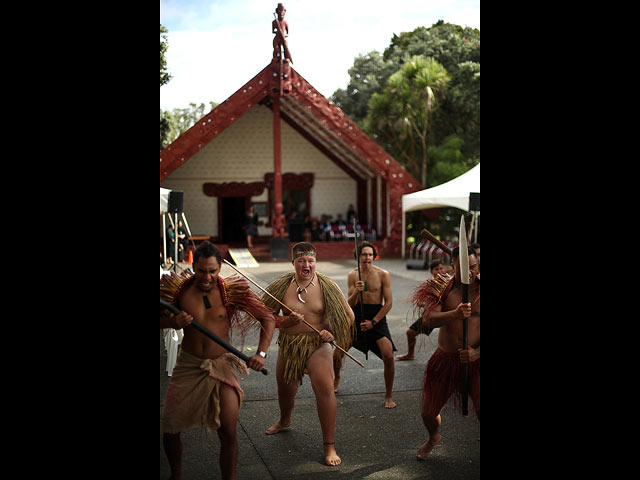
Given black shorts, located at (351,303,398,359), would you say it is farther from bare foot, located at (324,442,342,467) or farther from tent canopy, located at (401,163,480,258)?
tent canopy, located at (401,163,480,258)

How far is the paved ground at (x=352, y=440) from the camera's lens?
4.49m

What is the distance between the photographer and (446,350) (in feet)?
15.3

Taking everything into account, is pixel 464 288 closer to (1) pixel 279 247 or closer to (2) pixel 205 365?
(2) pixel 205 365

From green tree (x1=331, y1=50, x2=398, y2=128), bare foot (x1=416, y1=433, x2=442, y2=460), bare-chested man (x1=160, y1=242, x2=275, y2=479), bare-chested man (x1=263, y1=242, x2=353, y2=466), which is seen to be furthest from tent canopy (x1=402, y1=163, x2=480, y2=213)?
green tree (x1=331, y1=50, x2=398, y2=128)

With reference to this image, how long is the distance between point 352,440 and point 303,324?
3.11 feet

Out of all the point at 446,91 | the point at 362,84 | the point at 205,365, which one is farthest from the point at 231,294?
the point at 362,84

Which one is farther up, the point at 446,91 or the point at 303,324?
the point at 446,91

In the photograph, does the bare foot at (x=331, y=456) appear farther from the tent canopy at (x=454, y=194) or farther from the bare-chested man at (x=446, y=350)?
the tent canopy at (x=454, y=194)

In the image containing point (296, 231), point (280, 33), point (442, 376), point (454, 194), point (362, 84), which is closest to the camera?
point (442, 376)

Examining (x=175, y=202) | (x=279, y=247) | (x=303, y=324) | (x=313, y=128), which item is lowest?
(x=303, y=324)

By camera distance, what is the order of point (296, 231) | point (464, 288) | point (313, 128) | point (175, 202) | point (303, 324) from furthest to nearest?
1. point (313, 128)
2. point (296, 231)
3. point (175, 202)
4. point (303, 324)
5. point (464, 288)
